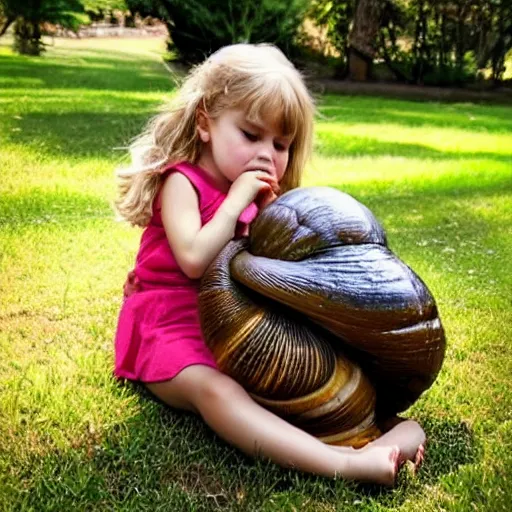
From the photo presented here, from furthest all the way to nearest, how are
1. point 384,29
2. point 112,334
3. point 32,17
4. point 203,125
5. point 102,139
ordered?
point 32,17 → point 384,29 → point 102,139 → point 112,334 → point 203,125

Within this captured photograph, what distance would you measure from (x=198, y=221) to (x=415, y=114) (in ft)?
35.1

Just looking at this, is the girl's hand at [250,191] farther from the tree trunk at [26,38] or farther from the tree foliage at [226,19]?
the tree trunk at [26,38]

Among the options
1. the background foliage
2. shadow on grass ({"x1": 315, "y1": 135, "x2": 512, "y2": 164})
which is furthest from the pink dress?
the background foliage

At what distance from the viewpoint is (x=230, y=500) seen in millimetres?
2309

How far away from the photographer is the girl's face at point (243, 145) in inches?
112

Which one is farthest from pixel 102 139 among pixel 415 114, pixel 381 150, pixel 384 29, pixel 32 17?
pixel 32 17

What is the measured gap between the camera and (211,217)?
9.46 feet

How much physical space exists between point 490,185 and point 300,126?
4599 mm

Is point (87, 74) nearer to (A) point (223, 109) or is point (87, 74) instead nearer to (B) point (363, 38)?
(B) point (363, 38)

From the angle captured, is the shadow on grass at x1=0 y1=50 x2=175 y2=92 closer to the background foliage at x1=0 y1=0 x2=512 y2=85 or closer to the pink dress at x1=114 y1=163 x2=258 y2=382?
the background foliage at x1=0 y1=0 x2=512 y2=85

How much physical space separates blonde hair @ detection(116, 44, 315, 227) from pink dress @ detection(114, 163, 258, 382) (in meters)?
0.09

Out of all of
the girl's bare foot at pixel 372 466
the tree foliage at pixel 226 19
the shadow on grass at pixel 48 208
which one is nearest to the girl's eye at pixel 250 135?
the girl's bare foot at pixel 372 466

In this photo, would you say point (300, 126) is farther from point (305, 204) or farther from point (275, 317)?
point (275, 317)

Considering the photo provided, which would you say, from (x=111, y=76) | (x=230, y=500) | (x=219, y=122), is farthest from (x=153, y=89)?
(x=230, y=500)
